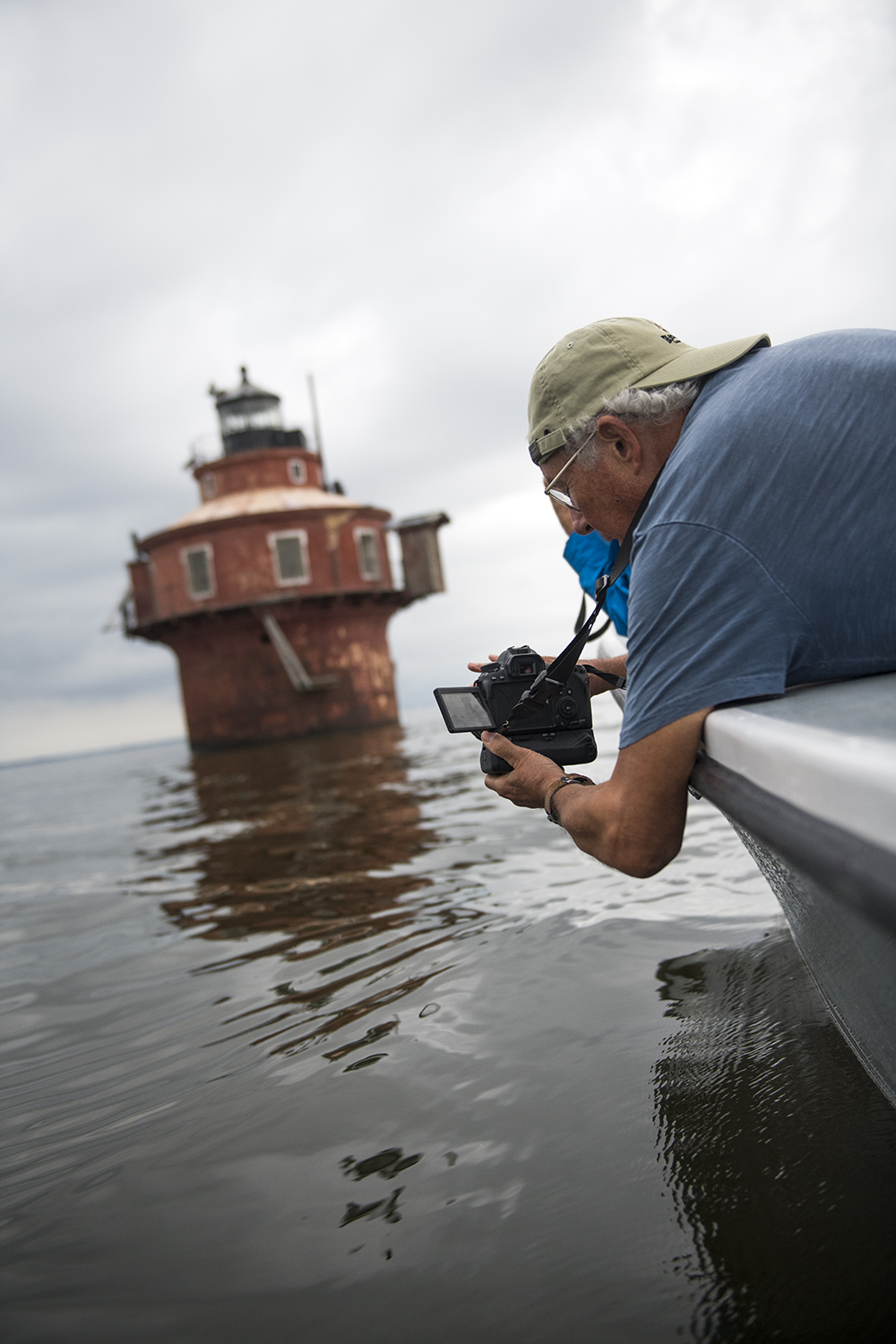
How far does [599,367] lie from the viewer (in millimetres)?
1719

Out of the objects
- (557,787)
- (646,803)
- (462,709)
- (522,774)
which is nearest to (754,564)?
(646,803)

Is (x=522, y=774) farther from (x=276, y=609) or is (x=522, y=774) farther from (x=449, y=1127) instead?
(x=276, y=609)

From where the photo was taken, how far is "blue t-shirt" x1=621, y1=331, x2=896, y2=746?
1.26 m

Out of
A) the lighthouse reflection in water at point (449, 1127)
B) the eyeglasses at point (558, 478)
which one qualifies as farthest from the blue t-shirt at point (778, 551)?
the lighthouse reflection in water at point (449, 1127)

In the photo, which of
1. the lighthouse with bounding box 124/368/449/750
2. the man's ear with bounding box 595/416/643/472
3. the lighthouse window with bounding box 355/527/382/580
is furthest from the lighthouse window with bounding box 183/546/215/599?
the man's ear with bounding box 595/416/643/472

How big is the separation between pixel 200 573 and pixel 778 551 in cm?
2119

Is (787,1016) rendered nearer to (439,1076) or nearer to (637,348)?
(439,1076)

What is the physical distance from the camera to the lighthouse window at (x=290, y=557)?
69.1 feet

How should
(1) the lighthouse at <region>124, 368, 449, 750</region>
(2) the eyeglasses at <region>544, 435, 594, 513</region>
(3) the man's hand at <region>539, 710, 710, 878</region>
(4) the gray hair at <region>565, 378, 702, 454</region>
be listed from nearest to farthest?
(3) the man's hand at <region>539, 710, 710, 878</region> < (4) the gray hair at <region>565, 378, 702, 454</region> < (2) the eyeglasses at <region>544, 435, 594, 513</region> < (1) the lighthouse at <region>124, 368, 449, 750</region>

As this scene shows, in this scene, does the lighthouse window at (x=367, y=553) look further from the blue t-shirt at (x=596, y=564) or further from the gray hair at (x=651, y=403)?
the gray hair at (x=651, y=403)

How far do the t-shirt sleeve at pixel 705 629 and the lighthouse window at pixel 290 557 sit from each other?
66.4 ft

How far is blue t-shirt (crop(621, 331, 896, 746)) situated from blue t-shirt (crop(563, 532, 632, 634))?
1.89m

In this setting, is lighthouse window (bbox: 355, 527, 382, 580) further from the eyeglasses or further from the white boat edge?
the white boat edge

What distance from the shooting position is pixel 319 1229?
1422 millimetres
